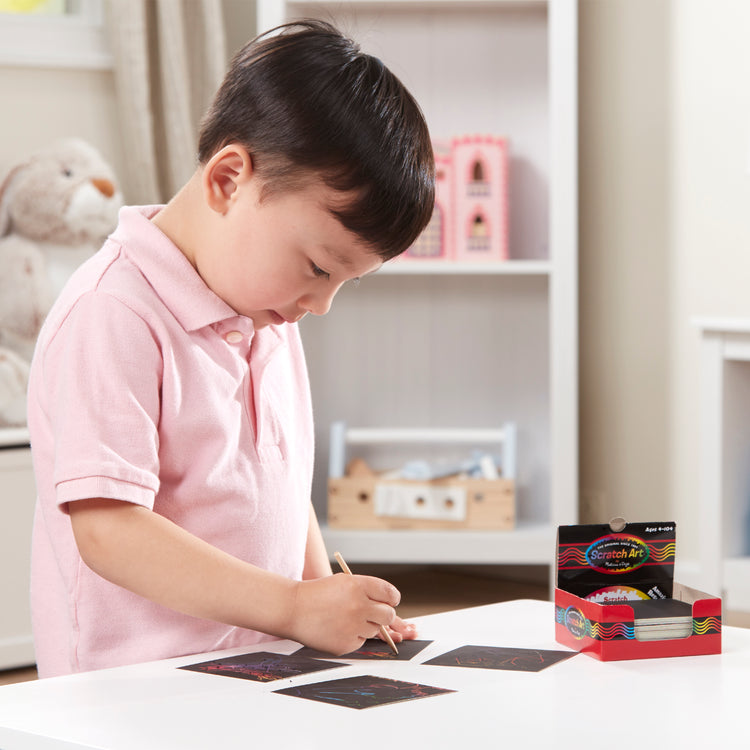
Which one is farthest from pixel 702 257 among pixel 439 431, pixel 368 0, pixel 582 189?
pixel 368 0

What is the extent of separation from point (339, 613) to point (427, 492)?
1.74 metres

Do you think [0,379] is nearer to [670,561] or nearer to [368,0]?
[368,0]

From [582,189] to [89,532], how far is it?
2.08 meters

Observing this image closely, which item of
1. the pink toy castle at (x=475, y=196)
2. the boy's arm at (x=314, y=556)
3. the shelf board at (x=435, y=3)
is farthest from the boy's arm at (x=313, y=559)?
the shelf board at (x=435, y=3)

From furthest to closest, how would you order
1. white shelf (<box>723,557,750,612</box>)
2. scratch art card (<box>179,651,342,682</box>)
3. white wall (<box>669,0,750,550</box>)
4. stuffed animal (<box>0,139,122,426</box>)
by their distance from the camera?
white wall (<box>669,0,750,550</box>)
stuffed animal (<box>0,139,122,426</box>)
white shelf (<box>723,557,750,612</box>)
scratch art card (<box>179,651,342,682</box>)

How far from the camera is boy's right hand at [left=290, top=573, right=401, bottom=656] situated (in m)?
0.75

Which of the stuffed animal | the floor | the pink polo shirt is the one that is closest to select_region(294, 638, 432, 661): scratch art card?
the pink polo shirt

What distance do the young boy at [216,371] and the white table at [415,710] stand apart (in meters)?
0.07

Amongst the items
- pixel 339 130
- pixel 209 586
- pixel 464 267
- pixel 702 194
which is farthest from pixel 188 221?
pixel 702 194

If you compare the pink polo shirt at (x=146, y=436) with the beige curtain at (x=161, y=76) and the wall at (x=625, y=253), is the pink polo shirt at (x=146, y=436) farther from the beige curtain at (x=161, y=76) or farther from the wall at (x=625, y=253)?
the wall at (x=625, y=253)

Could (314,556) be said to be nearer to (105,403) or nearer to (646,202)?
(105,403)

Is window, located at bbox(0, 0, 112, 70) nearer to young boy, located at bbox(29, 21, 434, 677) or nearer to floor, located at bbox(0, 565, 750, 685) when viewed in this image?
floor, located at bbox(0, 565, 750, 685)

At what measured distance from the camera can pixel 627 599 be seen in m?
0.82

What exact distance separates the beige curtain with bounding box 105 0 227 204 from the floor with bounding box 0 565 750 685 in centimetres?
110
